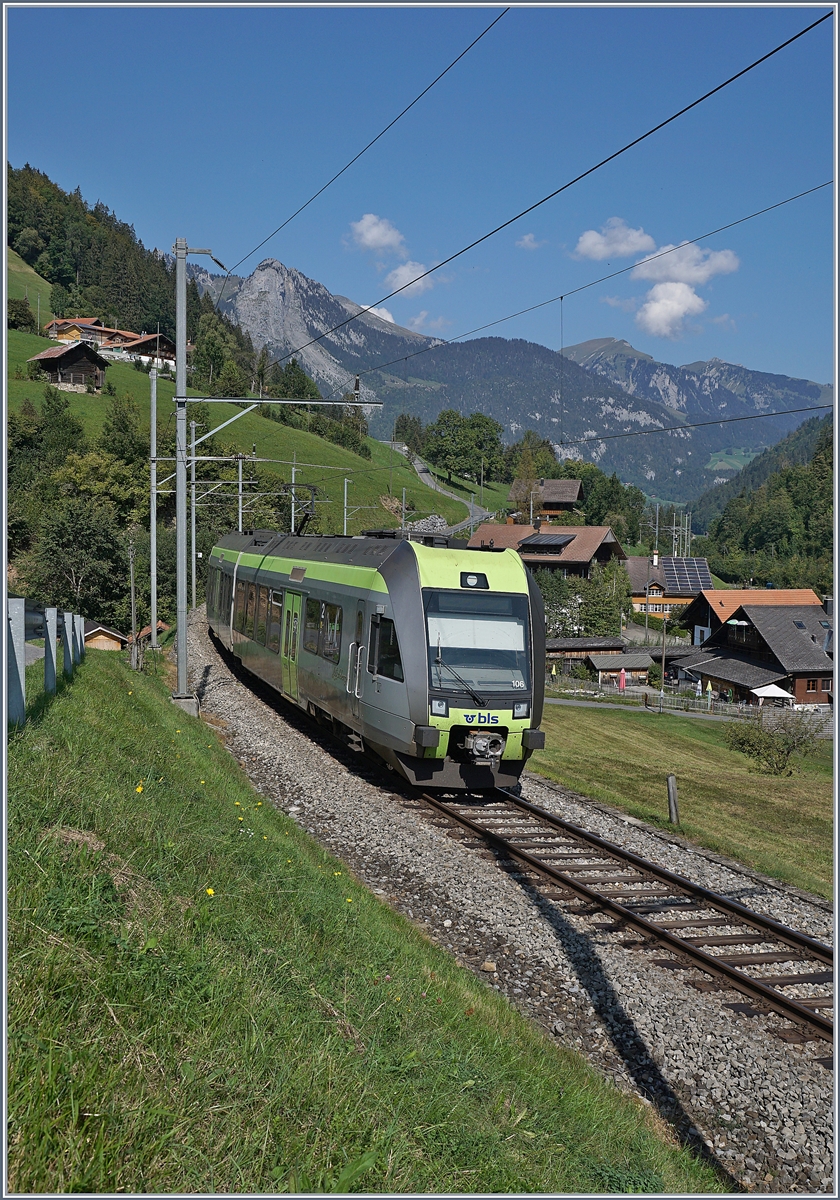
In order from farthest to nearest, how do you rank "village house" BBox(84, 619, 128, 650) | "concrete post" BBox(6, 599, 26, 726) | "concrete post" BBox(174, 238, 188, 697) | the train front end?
"village house" BBox(84, 619, 128, 650) → "concrete post" BBox(174, 238, 188, 697) → the train front end → "concrete post" BBox(6, 599, 26, 726)

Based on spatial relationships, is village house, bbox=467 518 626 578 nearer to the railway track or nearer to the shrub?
the shrub

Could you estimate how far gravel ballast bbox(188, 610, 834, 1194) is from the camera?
617 centimetres

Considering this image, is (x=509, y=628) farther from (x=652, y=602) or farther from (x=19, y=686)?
(x=652, y=602)

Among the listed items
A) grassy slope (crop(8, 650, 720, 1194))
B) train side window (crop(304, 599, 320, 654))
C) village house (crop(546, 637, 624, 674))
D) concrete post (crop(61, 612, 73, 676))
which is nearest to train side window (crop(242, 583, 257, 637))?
train side window (crop(304, 599, 320, 654))

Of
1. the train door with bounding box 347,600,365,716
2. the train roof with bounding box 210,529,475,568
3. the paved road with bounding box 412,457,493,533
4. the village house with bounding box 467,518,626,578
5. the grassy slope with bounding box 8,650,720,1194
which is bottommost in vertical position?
the grassy slope with bounding box 8,650,720,1194

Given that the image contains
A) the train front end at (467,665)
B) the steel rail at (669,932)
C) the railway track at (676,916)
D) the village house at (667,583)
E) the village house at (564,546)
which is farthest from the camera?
the village house at (667,583)

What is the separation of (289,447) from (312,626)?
86995mm

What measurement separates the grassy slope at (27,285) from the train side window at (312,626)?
12319cm

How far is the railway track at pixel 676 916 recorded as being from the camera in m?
8.05

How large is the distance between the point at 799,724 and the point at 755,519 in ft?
364

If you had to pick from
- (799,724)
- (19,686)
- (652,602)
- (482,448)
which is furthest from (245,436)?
(19,686)

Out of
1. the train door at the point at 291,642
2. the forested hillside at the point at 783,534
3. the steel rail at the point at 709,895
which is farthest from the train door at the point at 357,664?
the forested hillside at the point at 783,534

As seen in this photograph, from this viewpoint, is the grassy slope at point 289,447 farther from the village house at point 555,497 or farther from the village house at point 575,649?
the village house at point 575,649

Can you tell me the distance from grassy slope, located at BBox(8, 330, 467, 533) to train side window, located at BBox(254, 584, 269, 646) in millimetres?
60275
